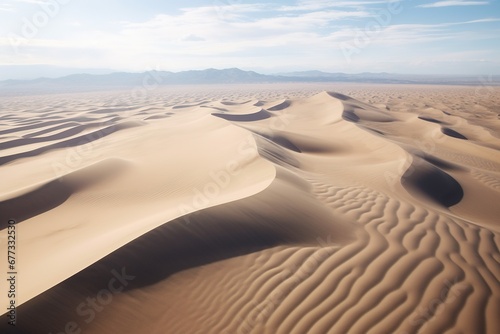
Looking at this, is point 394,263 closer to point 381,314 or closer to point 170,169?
point 381,314

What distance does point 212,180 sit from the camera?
951 cm

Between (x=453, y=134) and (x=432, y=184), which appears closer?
(x=432, y=184)

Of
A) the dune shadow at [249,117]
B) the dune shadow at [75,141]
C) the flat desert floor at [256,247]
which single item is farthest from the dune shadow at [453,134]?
the dune shadow at [75,141]

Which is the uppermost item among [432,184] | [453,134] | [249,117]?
[432,184]

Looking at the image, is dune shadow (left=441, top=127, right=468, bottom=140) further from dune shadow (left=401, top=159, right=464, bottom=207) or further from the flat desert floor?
dune shadow (left=401, top=159, right=464, bottom=207)

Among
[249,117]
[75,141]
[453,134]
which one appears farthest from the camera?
[249,117]

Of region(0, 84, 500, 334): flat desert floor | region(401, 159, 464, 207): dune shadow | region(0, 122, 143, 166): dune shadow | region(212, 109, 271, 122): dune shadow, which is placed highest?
region(0, 84, 500, 334): flat desert floor

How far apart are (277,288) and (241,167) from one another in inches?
240

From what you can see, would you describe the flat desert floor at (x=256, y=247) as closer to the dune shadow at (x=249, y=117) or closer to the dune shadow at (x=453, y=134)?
the dune shadow at (x=453, y=134)

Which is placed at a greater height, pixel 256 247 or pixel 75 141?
pixel 256 247

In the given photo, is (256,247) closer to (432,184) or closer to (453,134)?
(432,184)

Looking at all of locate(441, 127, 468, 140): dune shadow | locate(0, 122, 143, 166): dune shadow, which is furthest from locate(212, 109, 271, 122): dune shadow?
locate(441, 127, 468, 140): dune shadow

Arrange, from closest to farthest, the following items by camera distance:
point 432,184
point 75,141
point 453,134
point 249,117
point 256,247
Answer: point 256,247 → point 432,184 → point 453,134 → point 75,141 → point 249,117

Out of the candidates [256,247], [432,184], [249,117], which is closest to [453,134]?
[432,184]
